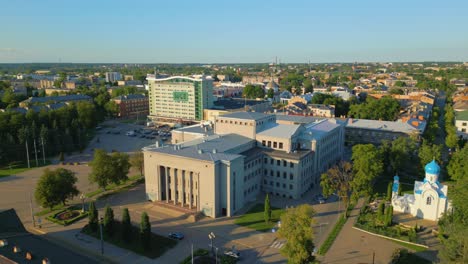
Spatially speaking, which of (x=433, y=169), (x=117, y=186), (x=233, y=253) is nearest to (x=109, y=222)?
(x=233, y=253)

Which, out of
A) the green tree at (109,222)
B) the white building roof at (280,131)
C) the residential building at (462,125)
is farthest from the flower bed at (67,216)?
the residential building at (462,125)

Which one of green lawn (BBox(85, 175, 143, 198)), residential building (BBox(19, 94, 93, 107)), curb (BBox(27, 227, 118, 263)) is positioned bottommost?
curb (BBox(27, 227, 118, 263))

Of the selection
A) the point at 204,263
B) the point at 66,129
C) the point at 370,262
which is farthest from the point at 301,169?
the point at 66,129

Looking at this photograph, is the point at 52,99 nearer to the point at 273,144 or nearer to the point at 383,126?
the point at 273,144

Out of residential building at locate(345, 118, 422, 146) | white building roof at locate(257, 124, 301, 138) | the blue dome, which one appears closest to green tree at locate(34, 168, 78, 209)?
white building roof at locate(257, 124, 301, 138)

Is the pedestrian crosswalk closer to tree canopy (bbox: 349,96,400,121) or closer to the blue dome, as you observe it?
the blue dome

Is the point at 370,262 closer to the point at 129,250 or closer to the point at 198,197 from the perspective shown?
the point at 198,197

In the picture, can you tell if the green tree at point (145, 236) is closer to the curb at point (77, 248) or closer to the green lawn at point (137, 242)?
the green lawn at point (137, 242)
